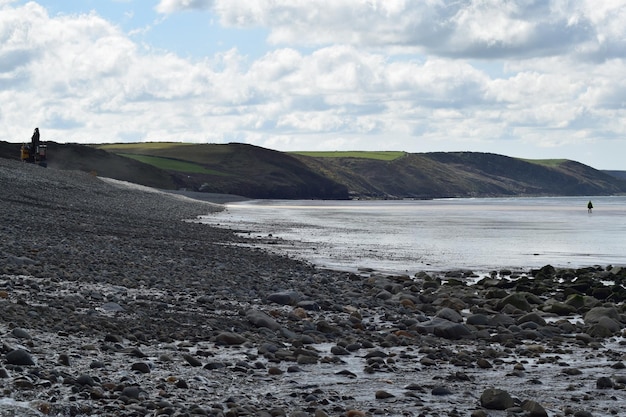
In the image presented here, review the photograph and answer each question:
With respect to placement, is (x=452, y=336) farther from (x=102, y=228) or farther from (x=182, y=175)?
(x=182, y=175)

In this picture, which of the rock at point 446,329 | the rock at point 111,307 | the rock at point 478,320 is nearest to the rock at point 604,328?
the rock at point 478,320

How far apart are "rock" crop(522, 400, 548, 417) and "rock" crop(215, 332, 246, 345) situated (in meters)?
4.84

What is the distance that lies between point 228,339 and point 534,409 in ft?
16.8

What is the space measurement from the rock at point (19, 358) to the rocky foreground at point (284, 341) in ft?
0.05

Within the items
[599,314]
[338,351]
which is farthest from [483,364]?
[599,314]

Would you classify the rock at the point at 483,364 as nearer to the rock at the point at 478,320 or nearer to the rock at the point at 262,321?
the rock at the point at 262,321

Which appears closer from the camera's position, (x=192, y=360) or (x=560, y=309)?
(x=192, y=360)

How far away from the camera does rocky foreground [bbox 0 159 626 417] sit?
9.56 meters

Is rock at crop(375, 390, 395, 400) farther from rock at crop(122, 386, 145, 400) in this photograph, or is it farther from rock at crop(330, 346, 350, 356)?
rock at crop(122, 386, 145, 400)

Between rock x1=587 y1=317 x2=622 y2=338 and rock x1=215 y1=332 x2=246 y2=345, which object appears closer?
rock x1=215 y1=332 x2=246 y2=345

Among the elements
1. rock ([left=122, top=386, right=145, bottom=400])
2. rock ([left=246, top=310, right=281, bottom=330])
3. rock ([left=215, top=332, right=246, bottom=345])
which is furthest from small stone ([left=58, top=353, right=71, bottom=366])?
rock ([left=246, top=310, right=281, bottom=330])

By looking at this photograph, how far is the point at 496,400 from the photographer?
9891 mm

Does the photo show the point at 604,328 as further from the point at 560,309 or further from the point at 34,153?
the point at 34,153

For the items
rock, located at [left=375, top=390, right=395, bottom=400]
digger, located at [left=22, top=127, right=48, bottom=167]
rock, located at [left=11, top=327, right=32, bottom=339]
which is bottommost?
rock, located at [left=375, top=390, right=395, bottom=400]
